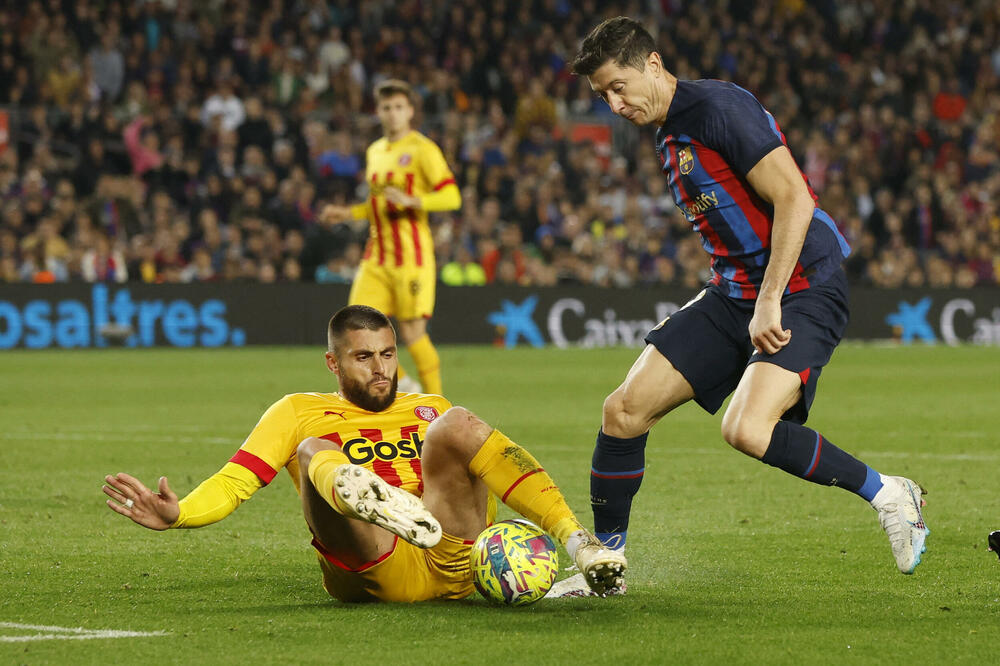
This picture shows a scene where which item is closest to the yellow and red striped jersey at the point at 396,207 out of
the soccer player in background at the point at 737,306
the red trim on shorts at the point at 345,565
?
the soccer player in background at the point at 737,306

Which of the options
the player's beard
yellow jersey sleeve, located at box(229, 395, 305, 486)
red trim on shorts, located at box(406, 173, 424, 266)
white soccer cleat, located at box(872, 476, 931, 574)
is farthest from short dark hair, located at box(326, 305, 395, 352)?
red trim on shorts, located at box(406, 173, 424, 266)

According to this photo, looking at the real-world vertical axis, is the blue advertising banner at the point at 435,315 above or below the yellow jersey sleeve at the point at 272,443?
below

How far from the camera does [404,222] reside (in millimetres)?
11766

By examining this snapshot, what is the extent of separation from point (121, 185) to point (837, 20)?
14.9 meters

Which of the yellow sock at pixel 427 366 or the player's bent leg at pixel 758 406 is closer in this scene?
the player's bent leg at pixel 758 406

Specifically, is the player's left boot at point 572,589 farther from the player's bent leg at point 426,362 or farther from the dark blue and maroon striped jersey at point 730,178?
the player's bent leg at point 426,362

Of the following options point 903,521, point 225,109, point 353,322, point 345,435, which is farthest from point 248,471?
point 225,109

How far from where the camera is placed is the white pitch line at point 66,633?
4238 millimetres

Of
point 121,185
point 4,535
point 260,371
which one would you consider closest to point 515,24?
point 121,185

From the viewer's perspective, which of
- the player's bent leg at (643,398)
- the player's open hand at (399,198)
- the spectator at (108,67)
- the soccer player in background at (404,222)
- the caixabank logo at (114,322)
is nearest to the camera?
the player's bent leg at (643,398)

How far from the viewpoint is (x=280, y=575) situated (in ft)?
17.9

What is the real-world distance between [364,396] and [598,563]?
1.05m

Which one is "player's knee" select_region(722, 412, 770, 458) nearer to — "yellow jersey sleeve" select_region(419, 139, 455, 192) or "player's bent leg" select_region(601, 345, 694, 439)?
"player's bent leg" select_region(601, 345, 694, 439)

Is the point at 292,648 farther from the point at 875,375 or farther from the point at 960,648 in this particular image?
the point at 875,375
